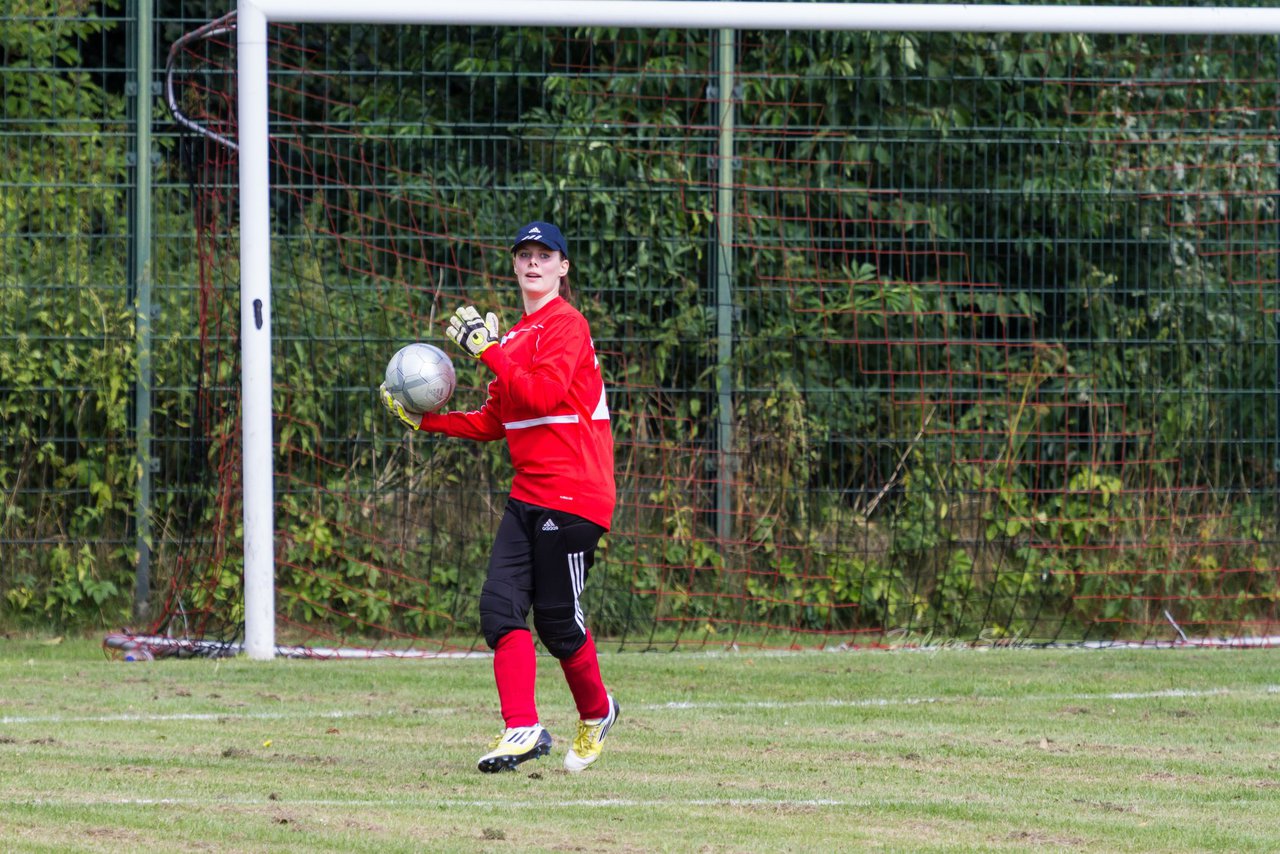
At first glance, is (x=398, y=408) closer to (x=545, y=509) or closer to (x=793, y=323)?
(x=545, y=509)

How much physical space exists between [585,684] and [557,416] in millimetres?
961

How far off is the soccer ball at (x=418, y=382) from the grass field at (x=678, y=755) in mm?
1320

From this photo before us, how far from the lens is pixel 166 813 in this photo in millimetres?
5109

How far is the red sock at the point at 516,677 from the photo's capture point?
19.2ft

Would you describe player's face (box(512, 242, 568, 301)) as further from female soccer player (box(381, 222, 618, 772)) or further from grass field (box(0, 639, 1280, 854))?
grass field (box(0, 639, 1280, 854))

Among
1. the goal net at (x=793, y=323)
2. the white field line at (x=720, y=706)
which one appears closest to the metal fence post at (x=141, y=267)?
the goal net at (x=793, y=323)

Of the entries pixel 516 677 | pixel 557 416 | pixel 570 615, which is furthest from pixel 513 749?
pixel 557 416

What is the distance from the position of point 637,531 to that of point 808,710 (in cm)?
280

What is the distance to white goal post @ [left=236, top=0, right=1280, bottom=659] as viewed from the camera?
28.5ft

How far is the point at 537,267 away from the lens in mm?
6062

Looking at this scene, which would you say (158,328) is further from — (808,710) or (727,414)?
(808,710)

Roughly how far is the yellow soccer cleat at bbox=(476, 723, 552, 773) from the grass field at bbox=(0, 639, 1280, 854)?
0.06 meters

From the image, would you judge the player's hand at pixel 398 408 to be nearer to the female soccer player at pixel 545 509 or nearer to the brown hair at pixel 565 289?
the female soccer player at pixel 545 509

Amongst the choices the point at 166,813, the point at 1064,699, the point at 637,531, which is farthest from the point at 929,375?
the point at 166,813
